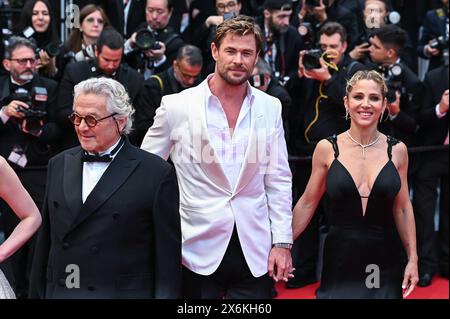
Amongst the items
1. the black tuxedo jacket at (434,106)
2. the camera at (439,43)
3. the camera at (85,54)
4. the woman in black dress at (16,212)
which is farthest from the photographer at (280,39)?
the woman in black dress at (16,212)

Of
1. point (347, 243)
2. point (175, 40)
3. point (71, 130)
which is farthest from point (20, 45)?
point (347, 243)

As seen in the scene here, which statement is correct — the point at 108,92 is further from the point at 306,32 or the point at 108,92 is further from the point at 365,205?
the point at 306,32

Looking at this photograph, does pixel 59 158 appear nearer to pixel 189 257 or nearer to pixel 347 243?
pixel 189 257

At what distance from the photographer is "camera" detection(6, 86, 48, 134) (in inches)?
249

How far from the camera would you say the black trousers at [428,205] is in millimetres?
7363

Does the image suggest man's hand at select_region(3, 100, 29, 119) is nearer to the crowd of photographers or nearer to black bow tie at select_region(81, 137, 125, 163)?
the crowd of photographers

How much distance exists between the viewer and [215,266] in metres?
4.63

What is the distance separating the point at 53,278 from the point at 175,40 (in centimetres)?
343

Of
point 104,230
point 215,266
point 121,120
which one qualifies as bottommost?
point 215,266

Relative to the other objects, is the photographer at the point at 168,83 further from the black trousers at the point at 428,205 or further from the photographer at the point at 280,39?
the black trousers at the point at 428,205

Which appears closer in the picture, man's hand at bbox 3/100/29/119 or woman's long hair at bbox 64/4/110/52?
man's hand at bbox 3/100/29/119

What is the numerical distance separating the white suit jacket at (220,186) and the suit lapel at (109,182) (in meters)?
0.49

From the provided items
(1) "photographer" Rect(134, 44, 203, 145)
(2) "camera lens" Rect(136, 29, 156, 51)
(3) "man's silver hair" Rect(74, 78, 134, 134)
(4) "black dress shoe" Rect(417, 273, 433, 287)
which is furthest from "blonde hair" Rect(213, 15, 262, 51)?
(4) "black dress shoe" Rect(417, 273, 433, 287)

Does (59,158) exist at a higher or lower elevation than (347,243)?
higher
